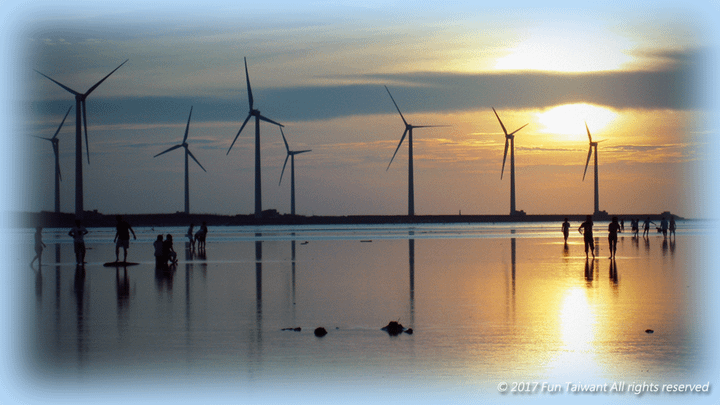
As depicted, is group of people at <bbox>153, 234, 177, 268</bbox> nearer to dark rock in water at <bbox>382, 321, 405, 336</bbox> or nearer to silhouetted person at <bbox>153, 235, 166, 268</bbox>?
silhouetted person at <bbox>153, 235, 166, 268</bbox>

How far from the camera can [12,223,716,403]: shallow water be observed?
410 inches

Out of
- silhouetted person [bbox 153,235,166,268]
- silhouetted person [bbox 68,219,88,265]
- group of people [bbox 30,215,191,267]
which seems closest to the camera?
silhouetted person [bbox 153,235,166,268]

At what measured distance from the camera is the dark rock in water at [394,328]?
1389 centimetres

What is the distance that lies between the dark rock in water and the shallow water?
28cm

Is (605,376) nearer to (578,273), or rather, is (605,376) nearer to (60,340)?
(60,340)

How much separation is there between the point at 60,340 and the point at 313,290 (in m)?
8.59

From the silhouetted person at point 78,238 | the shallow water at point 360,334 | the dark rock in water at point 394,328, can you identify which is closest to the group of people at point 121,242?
the silhouetted person at point 78,238

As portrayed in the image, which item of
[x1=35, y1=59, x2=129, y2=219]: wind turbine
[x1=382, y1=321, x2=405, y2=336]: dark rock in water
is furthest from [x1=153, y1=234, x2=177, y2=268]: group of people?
[x1=35, y1=59, x2=129, y2=219]: wind turbine

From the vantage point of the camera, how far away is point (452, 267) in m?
28.8

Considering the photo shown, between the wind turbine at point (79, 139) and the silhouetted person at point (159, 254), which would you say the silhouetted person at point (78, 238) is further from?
the wind turbine at point (79, 139)

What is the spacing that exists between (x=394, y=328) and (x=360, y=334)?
62 centimetres

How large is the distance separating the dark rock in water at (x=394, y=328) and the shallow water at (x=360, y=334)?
276mm

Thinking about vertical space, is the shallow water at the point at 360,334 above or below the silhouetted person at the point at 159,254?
below

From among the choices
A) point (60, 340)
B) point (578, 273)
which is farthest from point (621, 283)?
point (60, 340)
